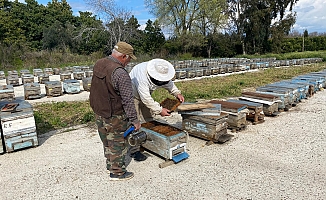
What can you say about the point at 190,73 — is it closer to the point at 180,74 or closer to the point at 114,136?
the point at 180,74

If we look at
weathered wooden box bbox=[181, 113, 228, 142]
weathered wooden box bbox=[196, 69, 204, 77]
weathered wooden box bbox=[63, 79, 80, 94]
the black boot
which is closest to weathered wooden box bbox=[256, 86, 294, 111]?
weathered wooden box bbox=[181, 113, 228, 142]

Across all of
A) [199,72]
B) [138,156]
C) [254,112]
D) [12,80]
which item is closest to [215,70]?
[199,72]

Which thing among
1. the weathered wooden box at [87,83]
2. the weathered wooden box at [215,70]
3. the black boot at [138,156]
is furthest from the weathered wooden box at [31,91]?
the weathered wooden box at [215,70]

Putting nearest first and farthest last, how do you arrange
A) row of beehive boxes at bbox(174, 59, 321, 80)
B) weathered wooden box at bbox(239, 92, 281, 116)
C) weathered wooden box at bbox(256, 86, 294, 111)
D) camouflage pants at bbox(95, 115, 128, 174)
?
camouflage pants at bbox(95, 115, 128, 174)
weathered wooden box at bbox(239, 92, 281, 116)
weathered wooden box at bbox(256, 86, 294, 111)
row of beehive boxes at bbox(174, 59, 321, 80)

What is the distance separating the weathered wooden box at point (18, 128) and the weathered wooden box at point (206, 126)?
9.47 feet

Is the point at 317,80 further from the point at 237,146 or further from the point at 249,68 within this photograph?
the point at 249,68

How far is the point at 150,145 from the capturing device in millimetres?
3893

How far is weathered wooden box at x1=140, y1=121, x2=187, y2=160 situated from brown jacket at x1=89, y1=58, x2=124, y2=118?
943 millimetres

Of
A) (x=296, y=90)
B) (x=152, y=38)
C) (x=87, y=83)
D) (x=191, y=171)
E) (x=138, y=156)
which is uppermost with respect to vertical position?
(x=152, y=38)

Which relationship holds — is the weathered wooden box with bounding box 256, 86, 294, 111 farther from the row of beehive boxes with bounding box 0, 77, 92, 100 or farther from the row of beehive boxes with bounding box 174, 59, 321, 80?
the row of beehive boxes with bounding box 174, 59, 321, 80

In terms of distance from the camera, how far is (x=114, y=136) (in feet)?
9.82

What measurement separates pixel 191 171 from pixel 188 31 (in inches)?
1131

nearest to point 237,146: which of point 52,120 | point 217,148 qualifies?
point 217,148

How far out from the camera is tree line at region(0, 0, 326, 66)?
29.8 meters
